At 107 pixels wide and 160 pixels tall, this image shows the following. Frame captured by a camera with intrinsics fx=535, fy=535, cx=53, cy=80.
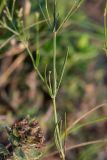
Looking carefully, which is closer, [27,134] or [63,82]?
[27,134]

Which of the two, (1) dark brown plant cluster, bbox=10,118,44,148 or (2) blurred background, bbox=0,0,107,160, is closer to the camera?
(1) dark brown plant cluster, bbox=10,118,44,148

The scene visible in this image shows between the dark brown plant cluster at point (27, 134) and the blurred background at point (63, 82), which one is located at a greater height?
the dark brown plant cluster at point (27, 134)

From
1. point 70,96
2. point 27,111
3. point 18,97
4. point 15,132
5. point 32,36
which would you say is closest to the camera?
point 15,132

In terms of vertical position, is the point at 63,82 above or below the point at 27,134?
below

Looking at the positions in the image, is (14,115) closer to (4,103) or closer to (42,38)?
(4,103)

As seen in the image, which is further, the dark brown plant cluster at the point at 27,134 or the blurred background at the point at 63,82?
the blurred background at the point at 63,82

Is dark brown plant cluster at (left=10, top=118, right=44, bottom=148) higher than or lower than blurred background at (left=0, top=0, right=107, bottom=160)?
higher

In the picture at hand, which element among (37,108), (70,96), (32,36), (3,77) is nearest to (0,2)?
(32,36)

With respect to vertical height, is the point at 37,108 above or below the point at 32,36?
below
